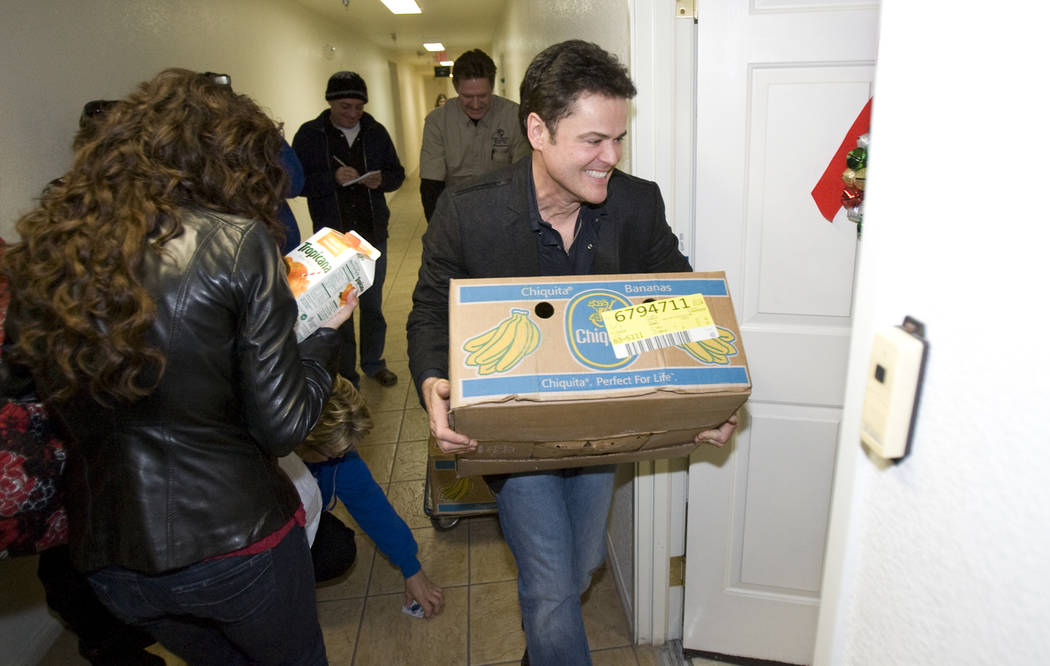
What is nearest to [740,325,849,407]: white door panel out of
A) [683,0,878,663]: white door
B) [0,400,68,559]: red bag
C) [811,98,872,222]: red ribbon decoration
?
[683,0,878,663]: white door

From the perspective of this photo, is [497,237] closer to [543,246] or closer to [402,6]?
[543,246]

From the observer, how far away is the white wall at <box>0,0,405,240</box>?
1.98 metres

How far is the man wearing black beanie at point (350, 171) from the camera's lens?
3.29 m

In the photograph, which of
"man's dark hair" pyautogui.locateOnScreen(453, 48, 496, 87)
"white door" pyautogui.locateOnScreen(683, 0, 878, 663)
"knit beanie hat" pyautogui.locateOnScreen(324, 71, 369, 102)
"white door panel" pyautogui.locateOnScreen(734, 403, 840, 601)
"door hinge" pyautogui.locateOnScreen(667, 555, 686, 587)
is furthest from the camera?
"man's dark hair" pyautogui.locateOnScreen(453, 48, 496, 87)

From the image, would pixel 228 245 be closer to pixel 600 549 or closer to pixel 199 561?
pixel 199 561

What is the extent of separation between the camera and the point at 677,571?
185 centimetres

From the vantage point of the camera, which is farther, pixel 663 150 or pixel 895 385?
pixel 663 150

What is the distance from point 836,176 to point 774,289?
29cm

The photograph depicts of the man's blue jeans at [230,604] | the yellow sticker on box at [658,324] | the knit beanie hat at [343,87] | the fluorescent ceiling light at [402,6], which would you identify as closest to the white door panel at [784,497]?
the yellow sticker on box at [658,324]

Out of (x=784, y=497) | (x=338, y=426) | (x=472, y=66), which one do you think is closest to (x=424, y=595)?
(x=338, y=426)

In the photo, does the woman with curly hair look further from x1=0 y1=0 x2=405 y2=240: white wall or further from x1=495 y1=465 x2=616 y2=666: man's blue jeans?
x1=0 y1=0 x2=405 y2=240: white wall

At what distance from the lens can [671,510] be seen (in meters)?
1.76

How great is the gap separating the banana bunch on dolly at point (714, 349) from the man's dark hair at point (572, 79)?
0.54 meters

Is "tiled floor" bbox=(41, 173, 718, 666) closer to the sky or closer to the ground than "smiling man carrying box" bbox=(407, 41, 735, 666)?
closer to the ground
